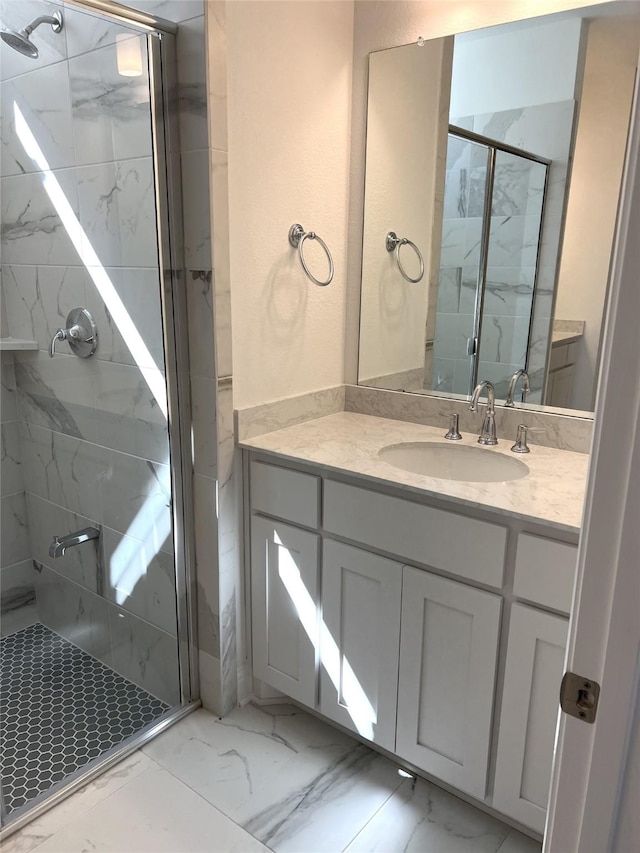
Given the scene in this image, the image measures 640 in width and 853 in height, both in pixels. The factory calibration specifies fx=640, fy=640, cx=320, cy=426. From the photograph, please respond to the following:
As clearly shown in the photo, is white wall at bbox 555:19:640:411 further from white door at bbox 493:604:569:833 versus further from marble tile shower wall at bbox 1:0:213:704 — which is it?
marble tile shower wall at bbox 1:0:213:704

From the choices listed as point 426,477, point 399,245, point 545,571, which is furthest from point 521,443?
point 399,245

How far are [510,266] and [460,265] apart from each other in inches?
6.6

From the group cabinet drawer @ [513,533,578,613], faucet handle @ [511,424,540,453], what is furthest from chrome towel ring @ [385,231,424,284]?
cabinet drawer @ [513,533,578,613]

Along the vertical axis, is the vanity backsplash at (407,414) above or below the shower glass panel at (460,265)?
below

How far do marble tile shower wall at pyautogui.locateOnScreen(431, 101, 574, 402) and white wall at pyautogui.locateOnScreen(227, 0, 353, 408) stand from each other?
0.37m

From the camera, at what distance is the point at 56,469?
2.19 m

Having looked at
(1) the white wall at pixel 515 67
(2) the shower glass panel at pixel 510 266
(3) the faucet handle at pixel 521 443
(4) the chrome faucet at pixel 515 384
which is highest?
(1) the white wall at pixel 515 67

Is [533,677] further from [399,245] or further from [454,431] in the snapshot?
[399,245]

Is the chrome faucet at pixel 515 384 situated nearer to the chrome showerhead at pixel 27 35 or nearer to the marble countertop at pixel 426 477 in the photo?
the marble countertop at pixel 426 477

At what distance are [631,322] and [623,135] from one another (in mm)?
1305

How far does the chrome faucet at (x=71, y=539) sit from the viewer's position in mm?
2131

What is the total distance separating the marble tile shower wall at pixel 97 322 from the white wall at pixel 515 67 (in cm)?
76

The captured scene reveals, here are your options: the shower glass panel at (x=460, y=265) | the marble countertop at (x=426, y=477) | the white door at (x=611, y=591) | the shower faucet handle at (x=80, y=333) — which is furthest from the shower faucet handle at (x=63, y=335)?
the white door at (x=611, y=591)

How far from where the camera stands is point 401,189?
2.04 meters
